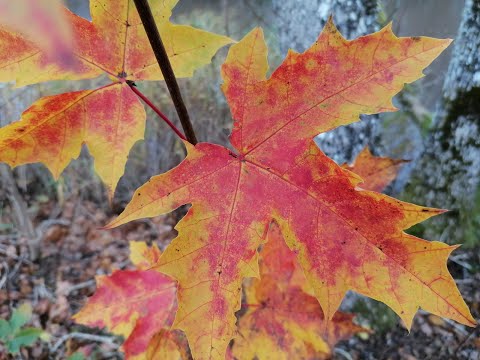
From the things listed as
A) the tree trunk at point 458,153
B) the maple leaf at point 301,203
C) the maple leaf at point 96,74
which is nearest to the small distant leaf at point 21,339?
the maple leaf at point 96,74

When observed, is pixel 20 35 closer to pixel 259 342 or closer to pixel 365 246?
pixel 365 246

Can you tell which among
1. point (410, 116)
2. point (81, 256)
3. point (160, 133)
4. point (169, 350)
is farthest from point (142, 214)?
point (410, 116)

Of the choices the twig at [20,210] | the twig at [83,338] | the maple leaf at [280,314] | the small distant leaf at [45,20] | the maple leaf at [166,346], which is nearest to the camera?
the small distant leaf at [45,20]

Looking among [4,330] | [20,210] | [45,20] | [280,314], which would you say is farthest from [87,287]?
[45,20]

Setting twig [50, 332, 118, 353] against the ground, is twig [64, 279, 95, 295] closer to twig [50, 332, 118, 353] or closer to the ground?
the ground

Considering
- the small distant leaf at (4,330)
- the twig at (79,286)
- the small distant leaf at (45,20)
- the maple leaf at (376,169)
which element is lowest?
the twig at (79,286)

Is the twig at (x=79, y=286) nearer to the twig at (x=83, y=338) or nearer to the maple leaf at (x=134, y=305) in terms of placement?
the twig at (x=83, y=338)
